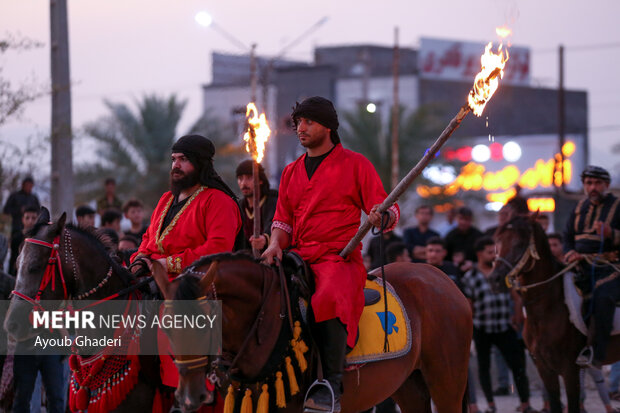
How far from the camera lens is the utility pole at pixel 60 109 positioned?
13266 millimetres

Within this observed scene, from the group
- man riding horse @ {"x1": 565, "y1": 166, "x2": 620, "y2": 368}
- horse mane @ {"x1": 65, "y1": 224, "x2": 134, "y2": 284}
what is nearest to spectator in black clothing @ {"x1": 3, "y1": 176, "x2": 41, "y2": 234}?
horse mane @ {"x1": 65, "y1": 224, "x2": 134, "y2": 284}

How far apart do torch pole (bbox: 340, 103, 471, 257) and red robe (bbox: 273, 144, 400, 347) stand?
203 millimetres

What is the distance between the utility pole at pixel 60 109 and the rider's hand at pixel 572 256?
7203 mm

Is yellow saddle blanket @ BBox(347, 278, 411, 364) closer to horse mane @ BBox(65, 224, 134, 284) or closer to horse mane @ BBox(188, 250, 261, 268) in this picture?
horse mane @ BBox(188, 250, 261, 268)

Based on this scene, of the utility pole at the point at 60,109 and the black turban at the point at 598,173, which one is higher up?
the utility pole at the point at 60,109

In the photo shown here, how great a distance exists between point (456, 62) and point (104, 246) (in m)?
52.0

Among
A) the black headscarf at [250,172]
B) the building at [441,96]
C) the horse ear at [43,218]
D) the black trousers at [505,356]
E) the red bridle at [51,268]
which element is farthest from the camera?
the building at [441,96]

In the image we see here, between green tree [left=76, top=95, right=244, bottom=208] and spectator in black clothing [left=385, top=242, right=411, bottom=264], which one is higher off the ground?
green tree [left=76, top=95, right=244, bottom=208]

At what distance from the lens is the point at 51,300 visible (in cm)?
632

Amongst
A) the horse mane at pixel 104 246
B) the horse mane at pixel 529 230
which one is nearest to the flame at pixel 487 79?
the horse mane at pixel 104 246

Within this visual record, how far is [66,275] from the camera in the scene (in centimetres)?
638

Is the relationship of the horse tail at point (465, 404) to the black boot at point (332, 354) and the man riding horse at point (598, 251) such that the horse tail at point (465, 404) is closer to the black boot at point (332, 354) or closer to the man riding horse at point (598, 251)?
the black boot at point (332, 354)

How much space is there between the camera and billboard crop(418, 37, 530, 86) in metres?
55.6

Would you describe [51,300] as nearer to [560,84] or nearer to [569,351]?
[569,351]
